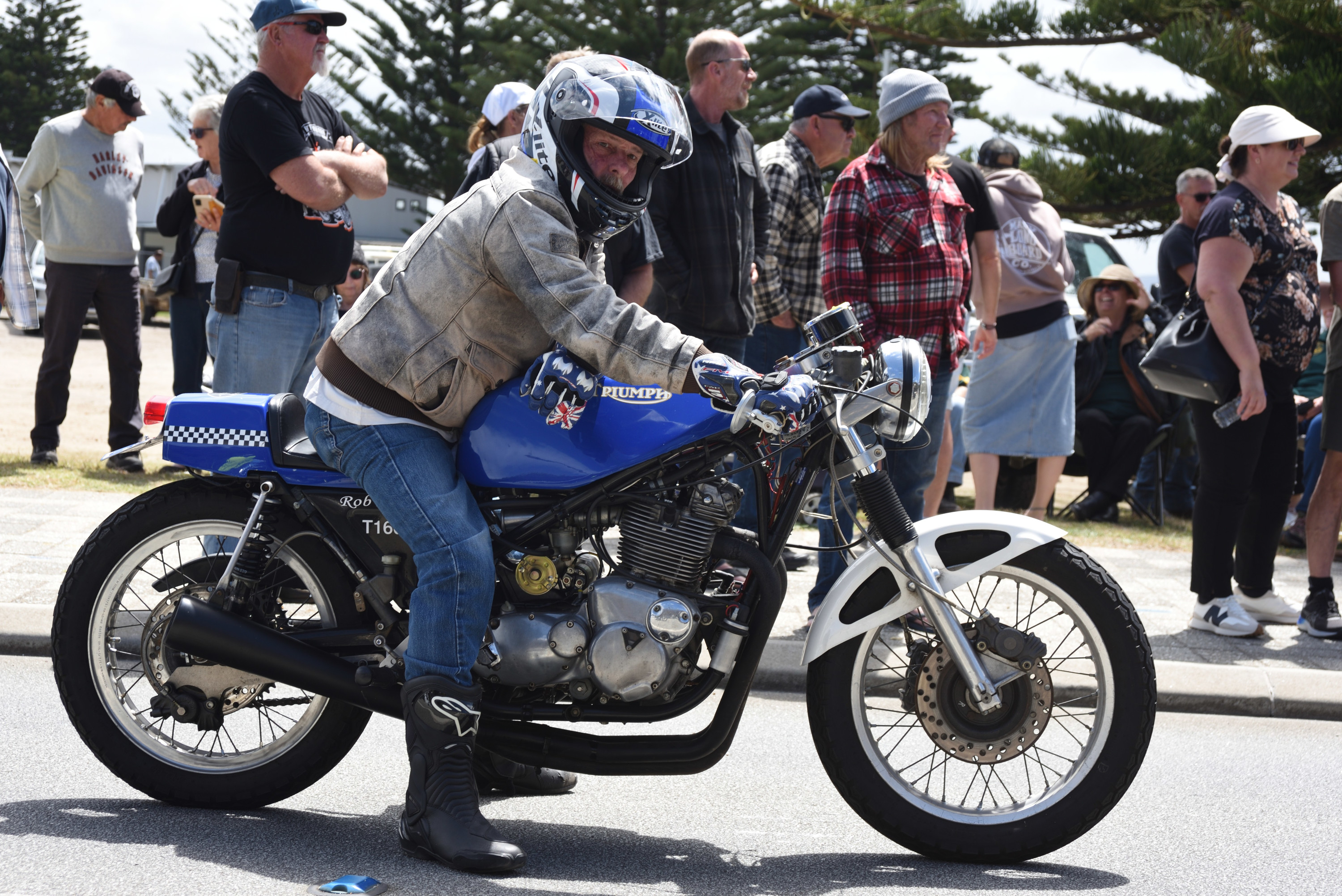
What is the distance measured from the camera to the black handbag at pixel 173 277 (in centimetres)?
869

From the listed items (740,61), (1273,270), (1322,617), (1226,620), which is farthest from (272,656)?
(1322,617)

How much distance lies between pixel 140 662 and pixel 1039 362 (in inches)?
213

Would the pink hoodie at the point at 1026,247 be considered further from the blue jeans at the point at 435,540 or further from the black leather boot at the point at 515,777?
the blue jeans at the point at 435,540

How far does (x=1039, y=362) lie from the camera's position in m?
7.86

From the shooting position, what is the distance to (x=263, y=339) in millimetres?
5434

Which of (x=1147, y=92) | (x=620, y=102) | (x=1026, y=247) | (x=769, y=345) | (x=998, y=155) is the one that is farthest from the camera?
(x=1147, y=92)

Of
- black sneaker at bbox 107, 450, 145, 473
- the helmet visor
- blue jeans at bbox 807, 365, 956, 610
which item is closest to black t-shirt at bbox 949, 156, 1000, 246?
blue jeans at bbox 807, 365, 956, 610

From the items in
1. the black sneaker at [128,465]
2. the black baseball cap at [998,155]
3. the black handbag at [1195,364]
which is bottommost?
the black sneaker at [128,465]

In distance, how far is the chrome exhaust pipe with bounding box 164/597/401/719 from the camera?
3609 millimetres

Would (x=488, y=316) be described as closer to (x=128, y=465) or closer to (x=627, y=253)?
(x=627, y=253)

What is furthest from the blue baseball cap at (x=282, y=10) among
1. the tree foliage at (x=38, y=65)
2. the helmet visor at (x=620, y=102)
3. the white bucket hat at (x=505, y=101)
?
the tree foliage at (x=38, y=65)

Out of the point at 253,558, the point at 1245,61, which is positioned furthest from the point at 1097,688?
the point at 1245,61

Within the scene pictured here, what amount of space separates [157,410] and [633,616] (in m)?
1.48

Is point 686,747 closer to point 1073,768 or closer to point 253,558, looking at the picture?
point 1073,768
